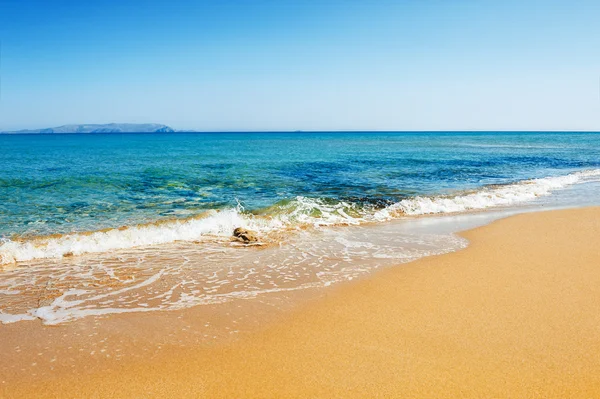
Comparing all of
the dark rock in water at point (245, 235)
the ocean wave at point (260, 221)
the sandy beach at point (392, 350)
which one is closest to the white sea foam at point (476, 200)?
the ocean wave at point (260, 221)

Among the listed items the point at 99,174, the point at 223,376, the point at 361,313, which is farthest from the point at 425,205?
the point at 99,174

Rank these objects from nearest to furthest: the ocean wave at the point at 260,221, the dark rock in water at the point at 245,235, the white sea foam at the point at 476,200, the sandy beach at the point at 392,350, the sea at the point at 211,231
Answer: the sandy beach at the point at 392,350 < the sea at the point at 211,231 < the ocean wave at the point at 260,221 < the dark rock in water at the point at 245,235 < the white sea foam at the point at 476,200

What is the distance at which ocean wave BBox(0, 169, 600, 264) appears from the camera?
912 cm

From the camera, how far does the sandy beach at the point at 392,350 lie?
3.79 m

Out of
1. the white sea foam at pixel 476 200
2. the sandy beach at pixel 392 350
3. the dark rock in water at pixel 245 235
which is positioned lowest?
the sandy beach at pixel 392 350

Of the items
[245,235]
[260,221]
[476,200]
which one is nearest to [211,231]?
[245,235]

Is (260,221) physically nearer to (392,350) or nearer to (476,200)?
(392,350)

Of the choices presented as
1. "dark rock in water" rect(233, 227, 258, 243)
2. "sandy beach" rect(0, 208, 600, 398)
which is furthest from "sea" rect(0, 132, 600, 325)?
"sandy beach" rect(0, 208, 600, 398)

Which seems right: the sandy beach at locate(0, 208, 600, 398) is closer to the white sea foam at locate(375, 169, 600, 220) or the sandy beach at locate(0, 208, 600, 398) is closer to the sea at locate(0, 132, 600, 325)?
the sea at locate(0, 132, 600, 325)

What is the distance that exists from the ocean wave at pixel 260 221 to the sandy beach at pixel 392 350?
4.33 metres

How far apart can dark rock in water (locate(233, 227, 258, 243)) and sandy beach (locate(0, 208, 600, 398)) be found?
385cm

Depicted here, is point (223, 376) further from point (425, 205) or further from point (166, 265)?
point (425, 205)

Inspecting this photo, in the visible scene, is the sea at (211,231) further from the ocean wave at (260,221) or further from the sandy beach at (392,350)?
the sandy beach at (392,350)

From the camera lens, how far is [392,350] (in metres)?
4.45
